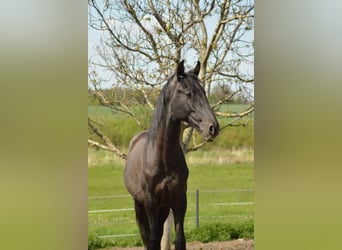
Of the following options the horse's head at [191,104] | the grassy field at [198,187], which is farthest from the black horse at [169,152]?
the grassy field at [198,187]

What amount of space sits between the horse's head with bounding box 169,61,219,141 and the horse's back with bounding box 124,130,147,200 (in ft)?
0.96

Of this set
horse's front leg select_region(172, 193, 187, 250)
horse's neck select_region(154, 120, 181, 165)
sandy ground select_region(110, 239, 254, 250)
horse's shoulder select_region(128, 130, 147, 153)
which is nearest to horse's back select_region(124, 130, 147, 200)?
horse's shoulder select_region(128, 130, 147, 153)

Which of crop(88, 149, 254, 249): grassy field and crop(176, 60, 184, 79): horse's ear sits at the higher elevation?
crop(176, 60, 184, 79): horse's ear

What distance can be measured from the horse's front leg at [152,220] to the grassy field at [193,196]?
0.48ft

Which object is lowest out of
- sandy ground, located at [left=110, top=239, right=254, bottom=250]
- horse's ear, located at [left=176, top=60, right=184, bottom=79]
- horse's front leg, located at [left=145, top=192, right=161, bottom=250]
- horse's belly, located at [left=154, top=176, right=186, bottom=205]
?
sandy ground, located at [left=110, top=239, right=254, bottom=250]

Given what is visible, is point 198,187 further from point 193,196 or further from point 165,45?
point 165,45

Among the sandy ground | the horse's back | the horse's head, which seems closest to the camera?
the horse's head

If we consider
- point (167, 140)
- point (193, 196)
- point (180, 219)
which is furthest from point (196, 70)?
point (180, 219)

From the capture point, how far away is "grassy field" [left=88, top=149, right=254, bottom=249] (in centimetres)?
380

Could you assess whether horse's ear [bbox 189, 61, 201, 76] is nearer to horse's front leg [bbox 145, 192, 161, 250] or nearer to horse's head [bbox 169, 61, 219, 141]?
horse's head [bbox 169, 61, 219, 141]

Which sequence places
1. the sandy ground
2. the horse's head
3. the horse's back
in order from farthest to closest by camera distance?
1. the sandy ground
2. the horse's back
3. the horse's head

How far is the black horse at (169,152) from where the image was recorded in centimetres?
361

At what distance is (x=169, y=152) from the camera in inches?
144
